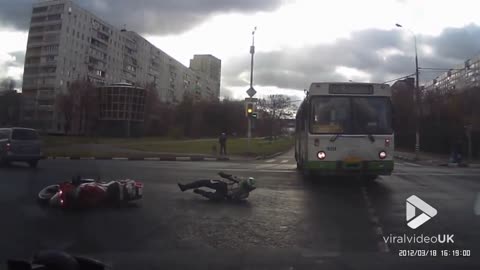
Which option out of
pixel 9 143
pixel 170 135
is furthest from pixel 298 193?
pixel 170 135

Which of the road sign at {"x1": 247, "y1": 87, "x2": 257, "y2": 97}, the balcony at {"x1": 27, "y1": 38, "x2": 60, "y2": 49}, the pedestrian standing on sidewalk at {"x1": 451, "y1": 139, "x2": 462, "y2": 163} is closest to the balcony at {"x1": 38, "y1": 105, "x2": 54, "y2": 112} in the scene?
the balcony at {"x1": 27, "y1": 38, "x2": 60, "y2": 49}

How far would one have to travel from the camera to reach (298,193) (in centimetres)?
1157

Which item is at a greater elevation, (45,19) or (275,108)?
(45,19)

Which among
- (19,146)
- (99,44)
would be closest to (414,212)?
(19,146)

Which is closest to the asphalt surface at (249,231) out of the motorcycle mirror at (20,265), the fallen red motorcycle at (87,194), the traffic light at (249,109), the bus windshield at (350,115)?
the fallen red motorcycle at (87,194)

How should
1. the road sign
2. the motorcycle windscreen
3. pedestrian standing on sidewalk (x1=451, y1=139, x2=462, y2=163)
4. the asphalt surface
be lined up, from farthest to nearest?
the road sign < pedestrian standing on sidewalk (x1=451, y1=139, x2=462, y2=163) < the motorcycle windscreen < the asphalt surface

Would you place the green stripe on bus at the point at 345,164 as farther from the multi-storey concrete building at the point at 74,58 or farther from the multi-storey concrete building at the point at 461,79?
the multi-storey concrete building at the point at 74,58

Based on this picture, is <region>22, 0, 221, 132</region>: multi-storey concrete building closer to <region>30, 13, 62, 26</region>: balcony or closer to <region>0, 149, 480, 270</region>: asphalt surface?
<region>30, 13, 62, 26</region>: balcony

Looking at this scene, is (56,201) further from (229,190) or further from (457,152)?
(457,152)

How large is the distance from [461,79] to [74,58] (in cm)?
5830

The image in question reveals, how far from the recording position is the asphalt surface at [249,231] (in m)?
5.26

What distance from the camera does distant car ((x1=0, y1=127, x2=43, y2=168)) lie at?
1888 cm

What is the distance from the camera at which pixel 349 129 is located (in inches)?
515

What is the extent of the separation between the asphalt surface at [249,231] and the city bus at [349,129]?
5.65 ft
